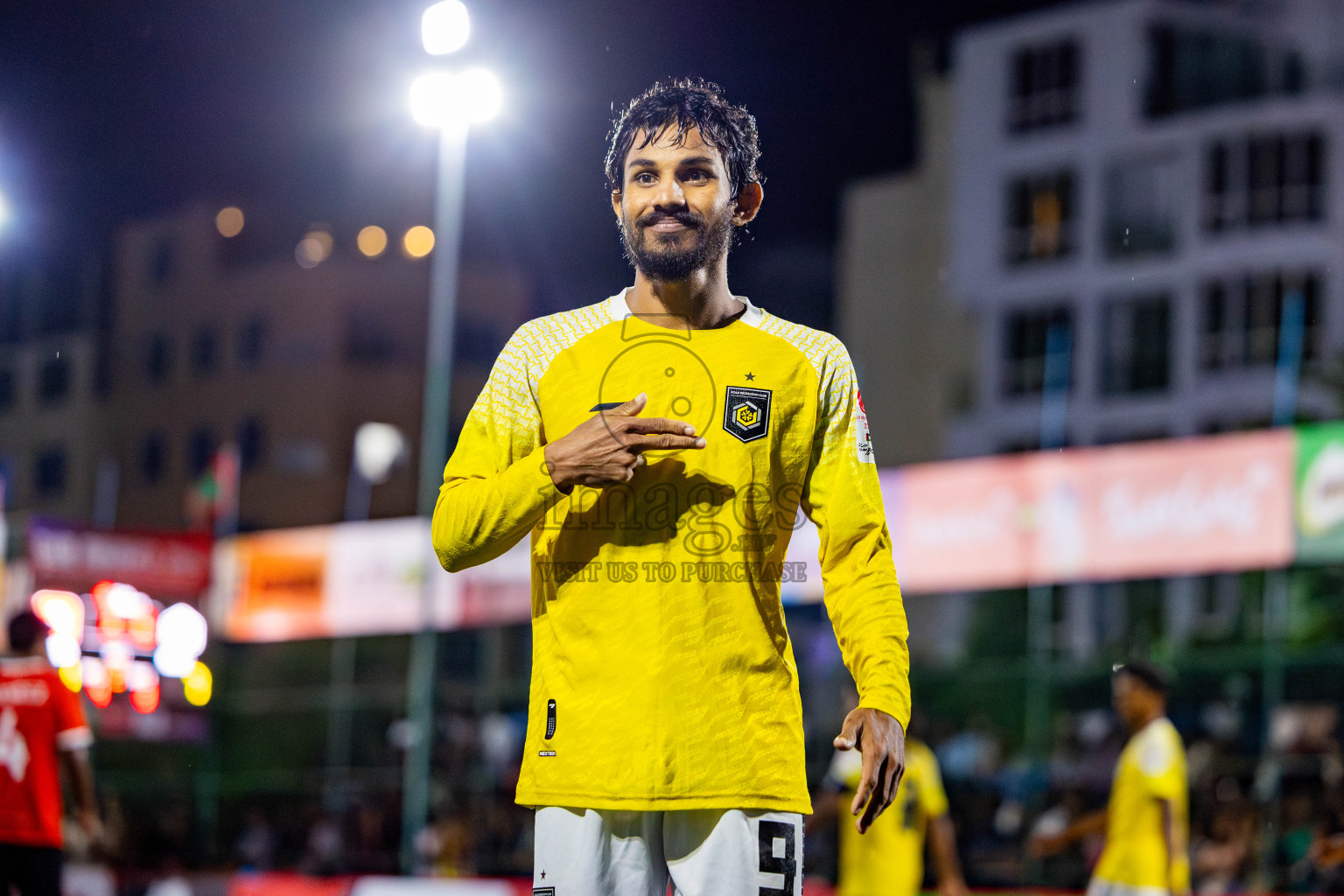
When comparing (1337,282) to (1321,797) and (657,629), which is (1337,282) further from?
(657,629)

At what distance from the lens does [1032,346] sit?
31031 millimetres

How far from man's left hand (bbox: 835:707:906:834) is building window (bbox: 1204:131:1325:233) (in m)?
28.2

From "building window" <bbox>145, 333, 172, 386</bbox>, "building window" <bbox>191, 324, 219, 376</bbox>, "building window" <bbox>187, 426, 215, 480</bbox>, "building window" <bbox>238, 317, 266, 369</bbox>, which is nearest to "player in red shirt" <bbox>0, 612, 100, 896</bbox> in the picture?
"building window" <bbox>145, 333, 172, 386</bbox>

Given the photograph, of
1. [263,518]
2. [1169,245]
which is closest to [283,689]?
[263,518]

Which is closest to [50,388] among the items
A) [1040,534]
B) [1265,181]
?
[1040,534]

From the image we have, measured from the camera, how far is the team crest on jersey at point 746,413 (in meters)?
2.35

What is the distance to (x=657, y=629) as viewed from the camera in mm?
2256

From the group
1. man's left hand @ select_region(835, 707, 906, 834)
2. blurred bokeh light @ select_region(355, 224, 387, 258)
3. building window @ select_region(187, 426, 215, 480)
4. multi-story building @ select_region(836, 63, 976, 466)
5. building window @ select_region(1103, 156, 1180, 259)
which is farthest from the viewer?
multi-story building @ select_region(836, 63, 976, 466)

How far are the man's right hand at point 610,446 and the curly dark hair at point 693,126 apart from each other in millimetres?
454

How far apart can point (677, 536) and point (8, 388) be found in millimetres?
3645

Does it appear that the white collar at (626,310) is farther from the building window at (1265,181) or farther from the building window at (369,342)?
the building window at (1265,181)

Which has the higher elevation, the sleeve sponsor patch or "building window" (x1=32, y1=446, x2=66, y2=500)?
"building window" (x1=32, y1=446, x2=66, y2=500)

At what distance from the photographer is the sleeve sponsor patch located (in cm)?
245

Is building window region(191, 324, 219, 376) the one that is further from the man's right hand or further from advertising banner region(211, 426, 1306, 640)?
the man's right hand
